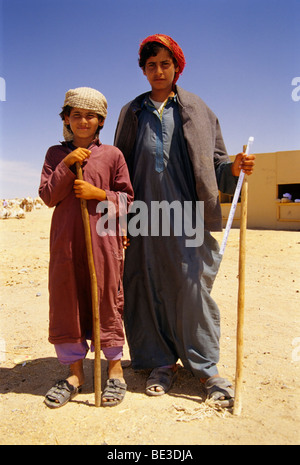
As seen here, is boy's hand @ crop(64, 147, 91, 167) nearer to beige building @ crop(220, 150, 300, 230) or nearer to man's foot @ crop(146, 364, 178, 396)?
man's foot @ crop(146, 364, 178, 396)

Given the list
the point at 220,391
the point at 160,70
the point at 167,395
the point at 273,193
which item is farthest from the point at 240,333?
the point at 273,193

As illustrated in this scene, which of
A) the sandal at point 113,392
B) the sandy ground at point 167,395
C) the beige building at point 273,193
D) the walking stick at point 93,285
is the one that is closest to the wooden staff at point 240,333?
the sandy ground at point 167,395

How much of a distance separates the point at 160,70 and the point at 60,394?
2202 mm

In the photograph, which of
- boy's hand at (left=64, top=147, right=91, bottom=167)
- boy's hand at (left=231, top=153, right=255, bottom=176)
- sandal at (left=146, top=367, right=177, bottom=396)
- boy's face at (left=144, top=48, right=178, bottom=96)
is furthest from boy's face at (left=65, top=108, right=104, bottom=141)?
sandal at (left=146, top=367, right=177, bottom=396)

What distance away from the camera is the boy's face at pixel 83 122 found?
101 inches

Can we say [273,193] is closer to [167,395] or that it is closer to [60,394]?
[167,395]

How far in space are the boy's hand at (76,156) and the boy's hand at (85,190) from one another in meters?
0.12

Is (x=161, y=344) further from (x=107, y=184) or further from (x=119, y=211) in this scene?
(x=107, y=184)

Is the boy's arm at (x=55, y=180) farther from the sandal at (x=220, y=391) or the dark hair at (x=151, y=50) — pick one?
the sandal at (x=220, y=391)

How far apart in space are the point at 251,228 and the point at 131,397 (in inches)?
544

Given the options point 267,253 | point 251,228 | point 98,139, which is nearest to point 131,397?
point 98,139

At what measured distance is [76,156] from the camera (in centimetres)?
241

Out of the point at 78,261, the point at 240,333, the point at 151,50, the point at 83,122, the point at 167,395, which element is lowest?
the point at 167,395

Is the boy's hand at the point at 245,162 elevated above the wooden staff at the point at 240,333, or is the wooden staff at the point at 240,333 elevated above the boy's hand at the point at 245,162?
the boy's hand at the point at 245,162
